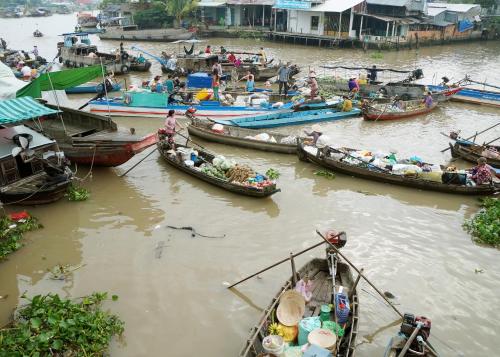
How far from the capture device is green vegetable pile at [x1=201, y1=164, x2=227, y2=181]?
36.5ft

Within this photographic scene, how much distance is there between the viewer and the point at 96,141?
11.7 meters

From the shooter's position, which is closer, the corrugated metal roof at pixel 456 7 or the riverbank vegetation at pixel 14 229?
the riverbank vegetation at pixel 14 229

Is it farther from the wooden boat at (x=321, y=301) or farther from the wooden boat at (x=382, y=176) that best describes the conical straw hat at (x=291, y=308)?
the wooden boat at (x=382, y=176)

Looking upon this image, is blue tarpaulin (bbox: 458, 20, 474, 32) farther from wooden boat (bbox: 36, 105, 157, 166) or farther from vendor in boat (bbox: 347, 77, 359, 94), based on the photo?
wooden boat (bbox: 36, 105, 157, 166)

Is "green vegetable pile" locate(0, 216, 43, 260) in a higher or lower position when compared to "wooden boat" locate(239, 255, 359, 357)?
lower

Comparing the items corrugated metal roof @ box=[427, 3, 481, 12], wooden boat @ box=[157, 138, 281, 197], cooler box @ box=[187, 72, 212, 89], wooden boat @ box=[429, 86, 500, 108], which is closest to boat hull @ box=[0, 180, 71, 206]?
wooden boat @ box=[157, 138, 281, 197]

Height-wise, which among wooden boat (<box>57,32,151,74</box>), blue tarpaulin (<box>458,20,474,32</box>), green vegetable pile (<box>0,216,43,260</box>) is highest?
blue tarpaulin (<box>458,20,474,32</box>)

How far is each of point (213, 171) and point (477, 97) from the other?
15.7 m

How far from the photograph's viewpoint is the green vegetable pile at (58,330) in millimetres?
5703

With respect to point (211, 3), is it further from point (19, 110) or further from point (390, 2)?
point (19, 110)

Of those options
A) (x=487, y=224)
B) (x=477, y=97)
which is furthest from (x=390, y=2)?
(x=487, y=224)

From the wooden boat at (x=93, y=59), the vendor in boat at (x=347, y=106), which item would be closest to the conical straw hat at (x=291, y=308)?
the vendor in boat at (x=347, y=106)

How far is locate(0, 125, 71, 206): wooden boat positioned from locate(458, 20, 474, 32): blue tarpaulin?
4322 centimetres

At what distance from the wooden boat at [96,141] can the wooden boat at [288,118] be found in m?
4.26
